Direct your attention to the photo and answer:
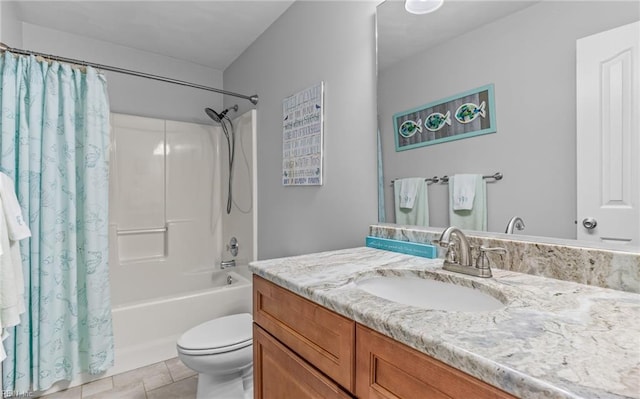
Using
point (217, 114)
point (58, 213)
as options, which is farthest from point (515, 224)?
point (217, 114)

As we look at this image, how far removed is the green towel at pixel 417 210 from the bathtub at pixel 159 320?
60.8 inches

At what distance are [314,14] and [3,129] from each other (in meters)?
1.78

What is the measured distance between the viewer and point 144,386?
1896 mm

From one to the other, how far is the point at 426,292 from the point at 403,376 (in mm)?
453

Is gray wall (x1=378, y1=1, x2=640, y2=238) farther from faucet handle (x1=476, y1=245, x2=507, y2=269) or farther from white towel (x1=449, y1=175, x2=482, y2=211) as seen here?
faucet handle (x1=476, y1=245, x2=507, y2=269)

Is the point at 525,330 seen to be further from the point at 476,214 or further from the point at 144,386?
the point at 144,386

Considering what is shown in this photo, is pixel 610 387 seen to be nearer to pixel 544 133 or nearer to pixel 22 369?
pixel 544 133

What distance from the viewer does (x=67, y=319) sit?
1.86 metres

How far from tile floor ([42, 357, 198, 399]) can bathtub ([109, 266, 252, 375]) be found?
0.27 ft

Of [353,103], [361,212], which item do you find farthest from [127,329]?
[353,103]

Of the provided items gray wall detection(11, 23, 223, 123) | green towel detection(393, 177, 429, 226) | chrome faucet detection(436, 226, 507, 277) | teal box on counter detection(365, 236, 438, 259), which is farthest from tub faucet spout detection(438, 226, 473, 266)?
gray wall detection(11, 23, 223, 123)

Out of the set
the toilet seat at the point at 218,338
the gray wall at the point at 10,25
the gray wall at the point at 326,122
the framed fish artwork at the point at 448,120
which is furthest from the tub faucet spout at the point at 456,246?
the gray wall at the point at 10,25

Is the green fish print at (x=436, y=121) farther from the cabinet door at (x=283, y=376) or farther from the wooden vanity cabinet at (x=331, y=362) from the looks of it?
the cabinet door at (x=283, y=376)

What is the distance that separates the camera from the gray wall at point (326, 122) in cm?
155
